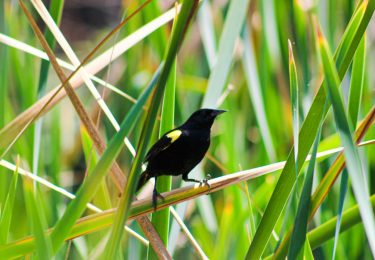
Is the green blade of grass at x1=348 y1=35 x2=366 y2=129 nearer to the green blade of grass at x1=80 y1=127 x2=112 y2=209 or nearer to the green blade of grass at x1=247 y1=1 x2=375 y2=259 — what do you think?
the green blade of grass at x1=247 y1=1 x2=375 y2=259

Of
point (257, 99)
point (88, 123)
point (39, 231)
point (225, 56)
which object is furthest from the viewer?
point (257, 99)

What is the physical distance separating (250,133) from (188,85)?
34 cm

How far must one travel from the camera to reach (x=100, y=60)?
154 cm

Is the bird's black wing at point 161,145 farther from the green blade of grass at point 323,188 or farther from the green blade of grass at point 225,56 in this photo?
the green blade of grass at point 323,188

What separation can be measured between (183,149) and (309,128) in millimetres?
794

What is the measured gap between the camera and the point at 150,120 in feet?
3.35

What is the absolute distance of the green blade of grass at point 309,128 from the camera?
1.15 meters

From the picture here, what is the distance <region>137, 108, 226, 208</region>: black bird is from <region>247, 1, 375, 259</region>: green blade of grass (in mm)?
629

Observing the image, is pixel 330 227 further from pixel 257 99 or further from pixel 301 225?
pixel 257 99

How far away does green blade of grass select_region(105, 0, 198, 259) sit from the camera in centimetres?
100

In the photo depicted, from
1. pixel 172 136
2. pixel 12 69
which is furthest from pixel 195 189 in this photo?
pixel 12 69

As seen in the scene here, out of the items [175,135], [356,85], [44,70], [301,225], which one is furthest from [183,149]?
[301,225]

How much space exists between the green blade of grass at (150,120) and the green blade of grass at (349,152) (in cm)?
22

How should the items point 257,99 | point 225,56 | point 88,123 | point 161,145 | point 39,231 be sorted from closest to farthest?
point 39,231, point 88,123, point 225,56, point 161,145, point 257,99
